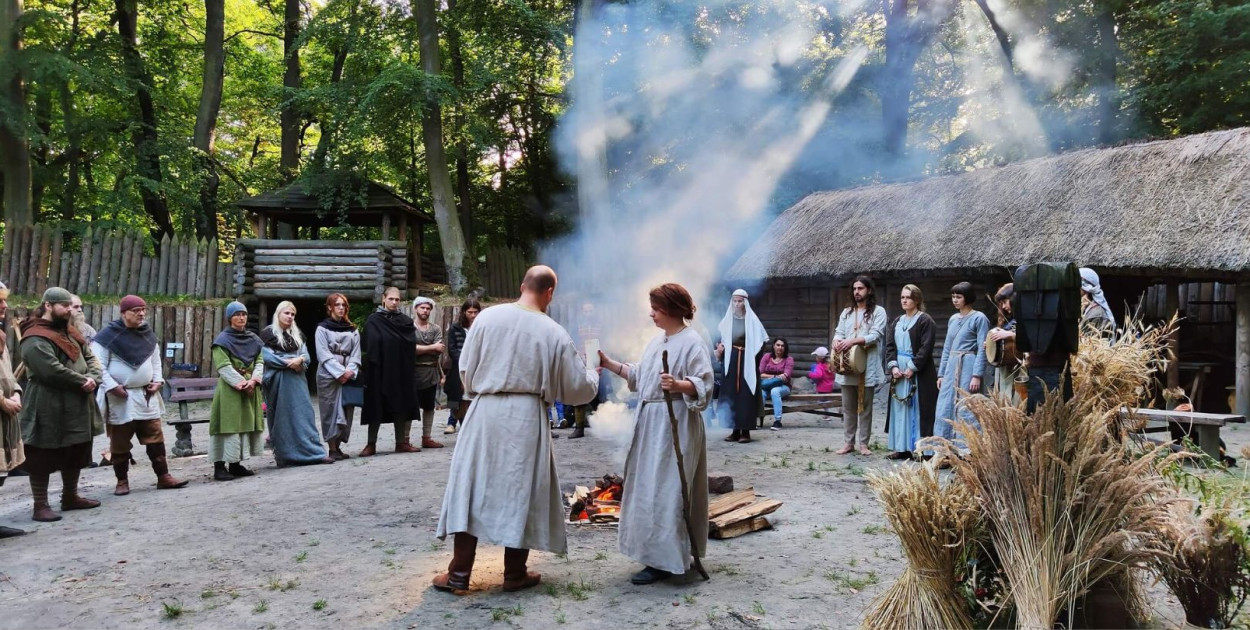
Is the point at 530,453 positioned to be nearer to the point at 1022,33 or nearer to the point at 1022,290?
the point at 1022,290

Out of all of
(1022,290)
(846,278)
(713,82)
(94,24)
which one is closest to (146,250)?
(94,24)

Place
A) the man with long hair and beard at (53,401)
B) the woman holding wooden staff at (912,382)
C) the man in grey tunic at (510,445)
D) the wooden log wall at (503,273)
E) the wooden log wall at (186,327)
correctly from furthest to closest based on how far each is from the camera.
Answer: the wooden log wall at (503,273) → the wooden log wall at (186,327) → the woman holding wooden staff at (912,382) → the man with long hair and beard at (53,401) → the man in grey tunic at (510,445)

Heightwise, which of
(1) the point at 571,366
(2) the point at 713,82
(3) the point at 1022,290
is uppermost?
(2) the point at 713,82

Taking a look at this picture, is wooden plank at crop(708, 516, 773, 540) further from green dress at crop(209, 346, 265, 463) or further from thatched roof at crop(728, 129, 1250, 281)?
thatched roof at crop(728, 129, 1250, 281)

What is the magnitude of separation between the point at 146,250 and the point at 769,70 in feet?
49.2

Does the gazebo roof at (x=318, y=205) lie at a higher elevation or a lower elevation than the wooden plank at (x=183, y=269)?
higher

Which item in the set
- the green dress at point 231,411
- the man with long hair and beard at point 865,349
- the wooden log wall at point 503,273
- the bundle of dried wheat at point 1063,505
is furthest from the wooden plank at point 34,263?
the bundle of dried wheat at point 1063,505

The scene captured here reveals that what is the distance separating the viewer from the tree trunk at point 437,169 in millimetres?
17703

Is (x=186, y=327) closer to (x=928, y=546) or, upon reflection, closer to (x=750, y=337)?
(x=750, y=337)

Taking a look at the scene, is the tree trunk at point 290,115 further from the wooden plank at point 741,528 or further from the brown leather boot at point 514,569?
the brown leather boot at point 514,569

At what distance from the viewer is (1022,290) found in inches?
137

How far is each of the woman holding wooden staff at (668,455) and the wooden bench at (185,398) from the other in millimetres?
6479

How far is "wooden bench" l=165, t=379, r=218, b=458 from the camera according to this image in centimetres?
938

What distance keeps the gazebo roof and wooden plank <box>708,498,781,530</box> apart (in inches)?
571
